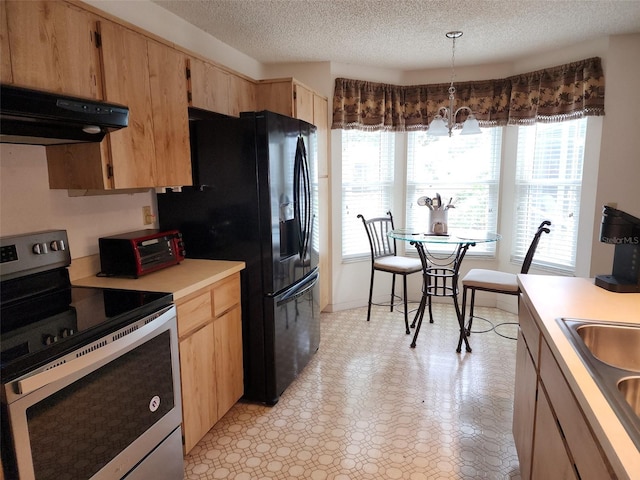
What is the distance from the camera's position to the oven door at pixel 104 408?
118 cm

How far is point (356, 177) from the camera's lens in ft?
13.9

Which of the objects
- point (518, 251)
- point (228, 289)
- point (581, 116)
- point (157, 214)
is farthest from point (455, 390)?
point (581, 116)

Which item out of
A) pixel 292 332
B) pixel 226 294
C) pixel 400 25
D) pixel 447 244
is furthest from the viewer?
pixel 447 244

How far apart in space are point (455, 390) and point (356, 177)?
229cm

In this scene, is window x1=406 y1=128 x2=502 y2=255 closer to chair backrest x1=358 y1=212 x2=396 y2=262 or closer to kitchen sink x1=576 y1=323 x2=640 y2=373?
chair backrest x1=358 y1=212 x2=396 y2=262

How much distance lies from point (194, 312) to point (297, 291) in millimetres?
836

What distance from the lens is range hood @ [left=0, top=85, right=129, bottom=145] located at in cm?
129

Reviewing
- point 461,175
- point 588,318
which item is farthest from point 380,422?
point 461,175

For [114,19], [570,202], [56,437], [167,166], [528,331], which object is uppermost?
[114,19]

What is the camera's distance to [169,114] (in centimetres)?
217

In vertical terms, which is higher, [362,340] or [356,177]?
[356,177]

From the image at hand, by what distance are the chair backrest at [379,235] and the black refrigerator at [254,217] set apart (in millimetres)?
1499

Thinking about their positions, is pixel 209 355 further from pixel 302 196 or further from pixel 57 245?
pixel 302 196

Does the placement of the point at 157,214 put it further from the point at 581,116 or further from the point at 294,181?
the point at 581,116
